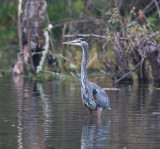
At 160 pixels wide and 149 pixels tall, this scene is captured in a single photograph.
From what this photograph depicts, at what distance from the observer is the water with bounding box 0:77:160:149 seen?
7.68m

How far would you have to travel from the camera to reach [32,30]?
70.4 ft

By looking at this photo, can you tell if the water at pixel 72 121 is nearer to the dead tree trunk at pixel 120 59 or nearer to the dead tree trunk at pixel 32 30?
the dead tree trunk at pixel 120 59

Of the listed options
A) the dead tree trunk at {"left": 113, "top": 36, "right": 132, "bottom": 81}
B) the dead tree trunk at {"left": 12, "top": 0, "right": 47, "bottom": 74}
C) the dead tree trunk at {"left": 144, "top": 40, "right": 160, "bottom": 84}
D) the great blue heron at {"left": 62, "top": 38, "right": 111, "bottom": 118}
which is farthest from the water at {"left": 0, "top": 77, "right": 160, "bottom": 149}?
the dead tree trunk at {"left": 12, "top": 0, "right": 47, "bottom": 74}

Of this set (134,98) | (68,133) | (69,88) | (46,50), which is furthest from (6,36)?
(68,133)

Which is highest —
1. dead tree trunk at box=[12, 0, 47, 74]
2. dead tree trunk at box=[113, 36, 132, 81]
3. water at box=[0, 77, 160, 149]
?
dead tree trunk at box=[12, 0, 47, 74]

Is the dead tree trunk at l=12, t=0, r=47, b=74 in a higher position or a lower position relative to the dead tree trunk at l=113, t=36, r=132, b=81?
higher

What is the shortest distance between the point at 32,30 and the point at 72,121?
12.1 meters

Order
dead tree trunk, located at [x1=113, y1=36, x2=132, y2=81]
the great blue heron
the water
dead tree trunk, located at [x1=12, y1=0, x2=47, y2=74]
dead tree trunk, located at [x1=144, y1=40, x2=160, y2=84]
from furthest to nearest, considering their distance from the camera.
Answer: dead tree trunk, located at [x1=12, y1=0, x2=47, y2=74], dead tree trunk, located at [x1=113, y1=36, x2=132, y2=81], dead tree trunk, located at [x1=144, y1=40, x2=160, y2=84], the great blue heron, the water

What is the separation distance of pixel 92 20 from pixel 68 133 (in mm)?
12304

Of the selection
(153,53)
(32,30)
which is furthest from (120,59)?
(32,30)

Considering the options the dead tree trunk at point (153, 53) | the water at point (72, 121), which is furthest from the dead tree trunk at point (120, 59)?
the water at point (72, 121)

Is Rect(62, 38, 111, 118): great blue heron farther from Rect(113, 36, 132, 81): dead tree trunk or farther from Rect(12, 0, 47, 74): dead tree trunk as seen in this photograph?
Rect(12, 0, 47, 74): dead tree trunk

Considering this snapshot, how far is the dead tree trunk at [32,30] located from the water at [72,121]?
18.5 feet

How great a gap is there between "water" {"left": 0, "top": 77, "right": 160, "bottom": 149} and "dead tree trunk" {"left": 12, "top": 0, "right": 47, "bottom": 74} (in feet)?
18.5
